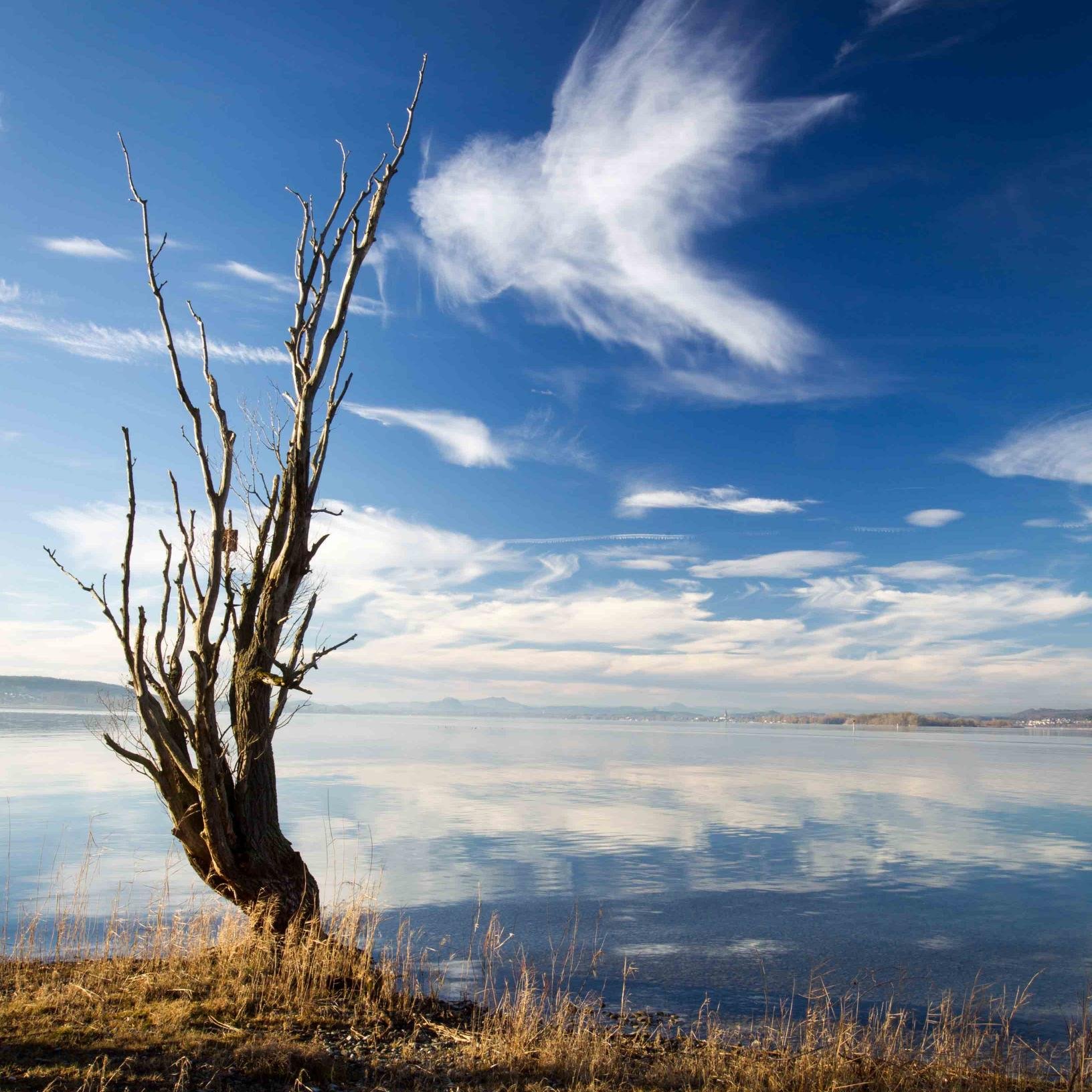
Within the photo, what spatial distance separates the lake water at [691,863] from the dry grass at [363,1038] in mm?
2106

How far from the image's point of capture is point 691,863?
725 inches

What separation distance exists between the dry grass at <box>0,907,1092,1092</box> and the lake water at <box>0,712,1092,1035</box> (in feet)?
6.91

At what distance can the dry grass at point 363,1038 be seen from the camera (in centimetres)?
604

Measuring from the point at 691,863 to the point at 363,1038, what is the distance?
12623 mm

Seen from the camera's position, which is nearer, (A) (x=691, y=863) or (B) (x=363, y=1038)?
(B) (x=363, y=1038)

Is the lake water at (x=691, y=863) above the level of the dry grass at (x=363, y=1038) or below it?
below

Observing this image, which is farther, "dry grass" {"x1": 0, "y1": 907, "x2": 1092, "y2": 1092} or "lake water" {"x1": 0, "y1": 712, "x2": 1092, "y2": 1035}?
"lake water" {"x1": 0, "y1": 712, "x2": 1092, "y2": 1035}

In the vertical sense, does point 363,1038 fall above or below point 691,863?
above

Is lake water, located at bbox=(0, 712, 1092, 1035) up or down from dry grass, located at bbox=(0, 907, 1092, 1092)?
down

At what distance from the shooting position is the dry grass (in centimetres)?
604

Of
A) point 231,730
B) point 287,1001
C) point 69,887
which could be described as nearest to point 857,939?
point 287,1001

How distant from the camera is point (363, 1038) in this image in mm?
6969

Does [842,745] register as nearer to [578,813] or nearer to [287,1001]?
[578,813]

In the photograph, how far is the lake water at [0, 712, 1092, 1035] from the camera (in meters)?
11.7
